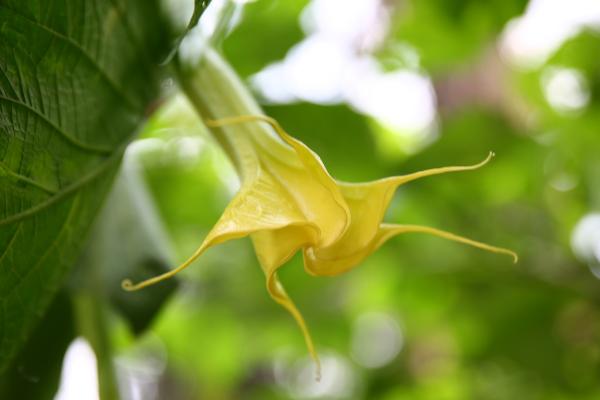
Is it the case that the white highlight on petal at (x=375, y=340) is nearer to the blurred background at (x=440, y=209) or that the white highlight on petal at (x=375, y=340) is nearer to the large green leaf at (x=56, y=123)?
the blurred background at (x=440, y=209)

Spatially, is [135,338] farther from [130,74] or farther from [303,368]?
[303,368]

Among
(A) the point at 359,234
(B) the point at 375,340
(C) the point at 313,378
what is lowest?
(C) the point at 313,378

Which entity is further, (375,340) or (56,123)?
(375,340)

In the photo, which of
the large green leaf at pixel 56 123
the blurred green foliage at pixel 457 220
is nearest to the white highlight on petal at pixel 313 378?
the blurred green foliage at pixel 457 220

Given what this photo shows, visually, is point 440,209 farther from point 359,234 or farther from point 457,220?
point 359,234

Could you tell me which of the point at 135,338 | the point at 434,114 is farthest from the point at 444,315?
the point at 135,338

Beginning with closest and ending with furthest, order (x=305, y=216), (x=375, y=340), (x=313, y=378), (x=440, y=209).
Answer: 1. (x=305, y=216)
2. (x=440, y=209)
3. (x=375, y=340)
4. (x=313, y=378)

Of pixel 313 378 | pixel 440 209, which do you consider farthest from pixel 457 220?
pixel 313 378

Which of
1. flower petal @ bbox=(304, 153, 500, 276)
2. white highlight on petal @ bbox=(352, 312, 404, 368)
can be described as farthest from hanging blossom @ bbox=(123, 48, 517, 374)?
white highlight on petal @ bbox=(352, 312, 404, 368)
